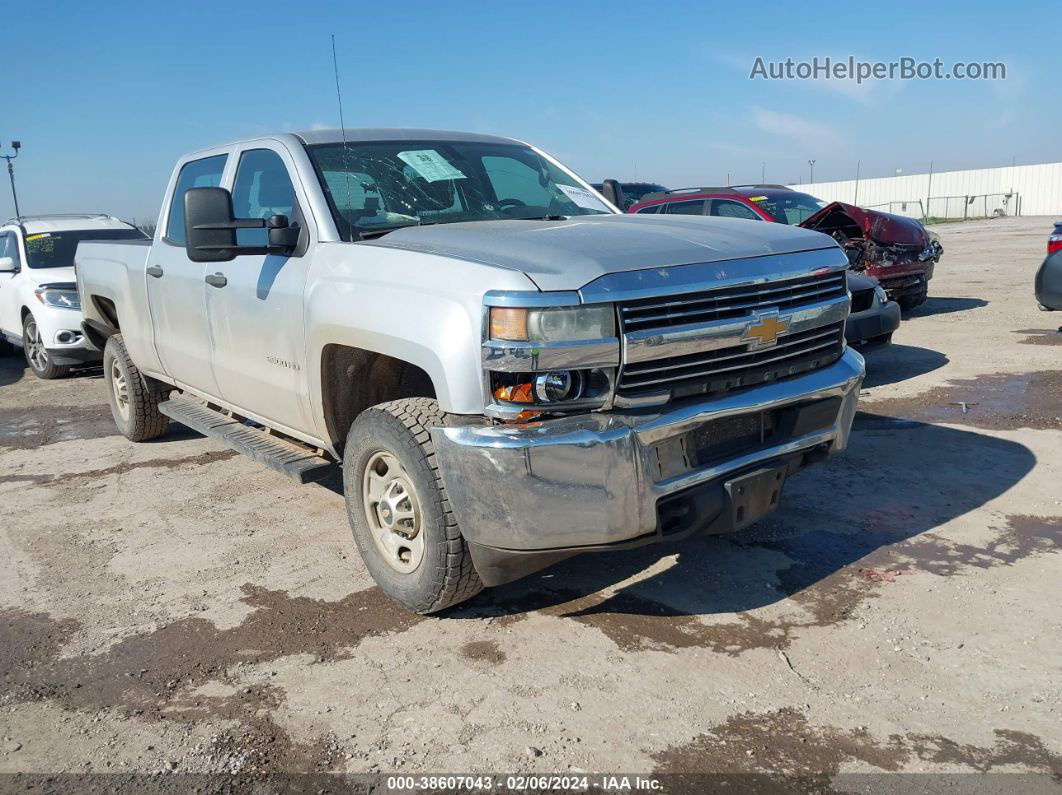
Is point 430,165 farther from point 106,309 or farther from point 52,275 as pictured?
point 52,275

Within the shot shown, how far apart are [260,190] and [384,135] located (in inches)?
27.4

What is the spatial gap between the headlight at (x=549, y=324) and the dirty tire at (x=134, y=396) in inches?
168

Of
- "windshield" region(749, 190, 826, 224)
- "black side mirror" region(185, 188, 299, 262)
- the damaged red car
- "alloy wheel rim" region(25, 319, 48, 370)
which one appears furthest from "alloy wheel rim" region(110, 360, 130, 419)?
"windshield" region(749, 190, 826, 224)

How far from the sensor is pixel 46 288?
9.84 m

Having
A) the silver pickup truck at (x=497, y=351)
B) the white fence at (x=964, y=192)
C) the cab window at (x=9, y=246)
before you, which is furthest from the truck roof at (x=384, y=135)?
the white fence at (x=964, y=192)

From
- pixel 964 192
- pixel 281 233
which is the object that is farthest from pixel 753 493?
pixel 964 192

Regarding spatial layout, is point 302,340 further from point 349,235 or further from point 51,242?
point 51,242

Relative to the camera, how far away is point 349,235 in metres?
3.95

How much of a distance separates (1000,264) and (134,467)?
1671 centimetres

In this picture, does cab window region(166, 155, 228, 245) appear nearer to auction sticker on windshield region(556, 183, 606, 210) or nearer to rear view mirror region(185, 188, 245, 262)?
rear view mirror region(185, 188, 245, 262)

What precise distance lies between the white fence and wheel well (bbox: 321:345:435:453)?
1697 inches

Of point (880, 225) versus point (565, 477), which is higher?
point (880, 225)

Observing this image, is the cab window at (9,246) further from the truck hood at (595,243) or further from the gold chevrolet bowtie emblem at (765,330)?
the gold chevrolet bowtie emblem at (765,330)

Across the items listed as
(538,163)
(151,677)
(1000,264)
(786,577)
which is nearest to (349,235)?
(538,163)
